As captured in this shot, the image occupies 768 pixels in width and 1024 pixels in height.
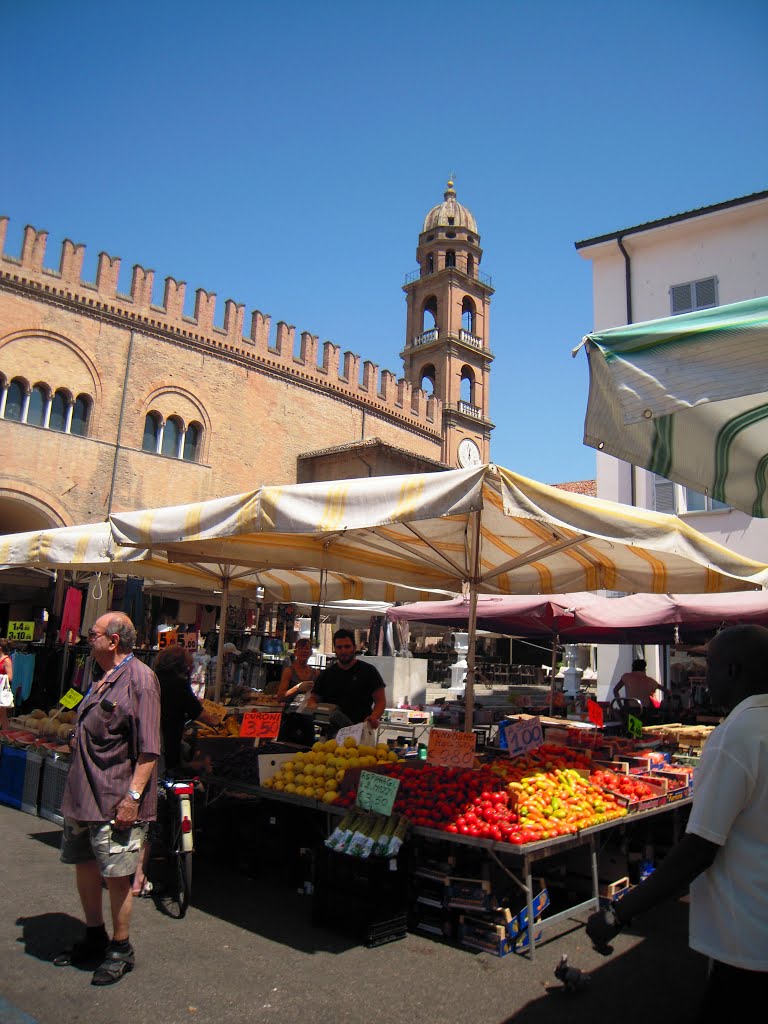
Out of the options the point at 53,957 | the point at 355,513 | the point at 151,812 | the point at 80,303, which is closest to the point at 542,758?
the point at 355,513

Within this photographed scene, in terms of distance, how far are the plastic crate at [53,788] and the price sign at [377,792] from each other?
3.20 m

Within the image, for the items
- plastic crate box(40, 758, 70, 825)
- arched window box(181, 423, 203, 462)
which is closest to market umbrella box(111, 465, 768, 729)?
plastic crate box(40, 758, 70, 825)

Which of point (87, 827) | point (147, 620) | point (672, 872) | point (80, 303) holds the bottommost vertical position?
point (87, 827)

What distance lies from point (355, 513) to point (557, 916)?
2.53 meters

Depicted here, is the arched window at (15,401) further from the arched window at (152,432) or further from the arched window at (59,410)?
the arched window at (152,432)

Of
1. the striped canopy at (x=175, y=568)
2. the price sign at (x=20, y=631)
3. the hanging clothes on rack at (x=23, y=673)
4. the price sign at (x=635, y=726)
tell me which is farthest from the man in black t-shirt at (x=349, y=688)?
the hanging clothes on rack at (x=23, y=673)

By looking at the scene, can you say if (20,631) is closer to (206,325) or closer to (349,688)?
(349,688)

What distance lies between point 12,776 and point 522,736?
4906mm

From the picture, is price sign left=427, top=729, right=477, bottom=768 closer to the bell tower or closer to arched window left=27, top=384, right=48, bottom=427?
arched window left=27, top=384, right=48, bottom=427

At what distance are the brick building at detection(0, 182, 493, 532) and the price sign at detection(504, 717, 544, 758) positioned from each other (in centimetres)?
1900

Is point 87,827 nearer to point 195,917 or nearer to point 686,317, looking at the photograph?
point 195,917

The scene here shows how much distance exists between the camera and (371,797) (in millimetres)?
4164

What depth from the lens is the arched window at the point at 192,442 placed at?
2547 cm

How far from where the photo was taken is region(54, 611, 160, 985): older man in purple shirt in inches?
131
